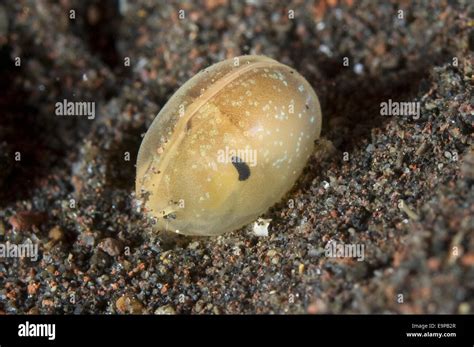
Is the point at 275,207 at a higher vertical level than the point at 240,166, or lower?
lower

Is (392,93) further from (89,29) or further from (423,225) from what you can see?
Result: (89,29)

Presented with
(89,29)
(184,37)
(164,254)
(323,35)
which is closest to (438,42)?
(323,35)

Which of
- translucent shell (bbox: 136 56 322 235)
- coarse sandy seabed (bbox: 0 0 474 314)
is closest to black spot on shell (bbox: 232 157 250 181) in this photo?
translucent shell (bbox: 136 56 322 235)

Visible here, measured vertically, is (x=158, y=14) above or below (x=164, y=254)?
above

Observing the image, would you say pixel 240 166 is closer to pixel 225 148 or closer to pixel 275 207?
pixel 225 148

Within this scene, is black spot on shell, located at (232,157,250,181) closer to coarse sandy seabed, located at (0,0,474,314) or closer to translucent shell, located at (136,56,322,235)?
translucent shell, located at (136,56,322,235)

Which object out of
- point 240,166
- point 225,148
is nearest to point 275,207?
point 240,166
